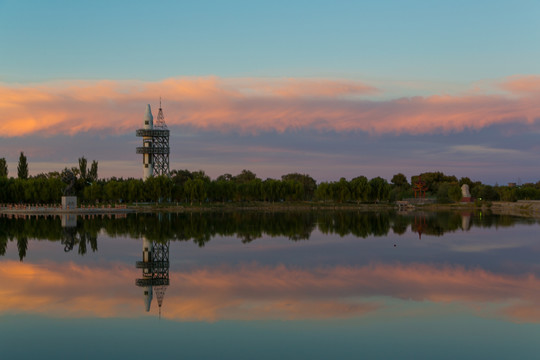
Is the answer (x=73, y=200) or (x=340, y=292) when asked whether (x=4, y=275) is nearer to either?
(x=340, y=292)

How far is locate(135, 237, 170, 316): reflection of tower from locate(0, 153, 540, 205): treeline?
61.0 metres

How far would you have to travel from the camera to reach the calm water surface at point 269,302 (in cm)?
1136

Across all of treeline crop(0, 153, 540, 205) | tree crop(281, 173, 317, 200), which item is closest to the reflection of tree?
treeline crop(0, 153, 540, 205)

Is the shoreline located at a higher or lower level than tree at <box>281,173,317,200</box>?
lower

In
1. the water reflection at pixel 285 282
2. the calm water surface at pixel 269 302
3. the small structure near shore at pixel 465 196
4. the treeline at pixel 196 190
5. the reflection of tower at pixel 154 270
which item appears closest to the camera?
the calm water surface at pixel 269 302

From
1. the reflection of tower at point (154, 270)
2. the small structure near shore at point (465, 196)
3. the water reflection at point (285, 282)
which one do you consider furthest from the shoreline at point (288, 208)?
the reflection of tower at point (154, 270)

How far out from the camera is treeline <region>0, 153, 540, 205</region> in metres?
83.3

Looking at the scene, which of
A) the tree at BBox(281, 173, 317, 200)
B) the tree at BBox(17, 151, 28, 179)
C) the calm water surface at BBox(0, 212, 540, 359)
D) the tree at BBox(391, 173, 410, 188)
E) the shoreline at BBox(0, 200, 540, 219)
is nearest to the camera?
the calm water surface at BBox(0, 212, 540, 359)

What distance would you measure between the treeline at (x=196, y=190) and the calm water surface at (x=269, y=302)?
199ft

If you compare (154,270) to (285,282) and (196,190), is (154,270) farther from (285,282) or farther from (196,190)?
(196,190)

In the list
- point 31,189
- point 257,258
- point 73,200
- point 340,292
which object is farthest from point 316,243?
point 31,189

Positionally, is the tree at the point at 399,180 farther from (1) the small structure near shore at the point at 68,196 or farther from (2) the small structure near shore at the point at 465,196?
(1) the small structure near shore at the point at 68,196

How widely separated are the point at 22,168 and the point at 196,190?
117ft

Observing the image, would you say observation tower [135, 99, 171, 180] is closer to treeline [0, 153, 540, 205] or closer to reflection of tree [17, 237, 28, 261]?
treeline [0, 153, 540, 205]
